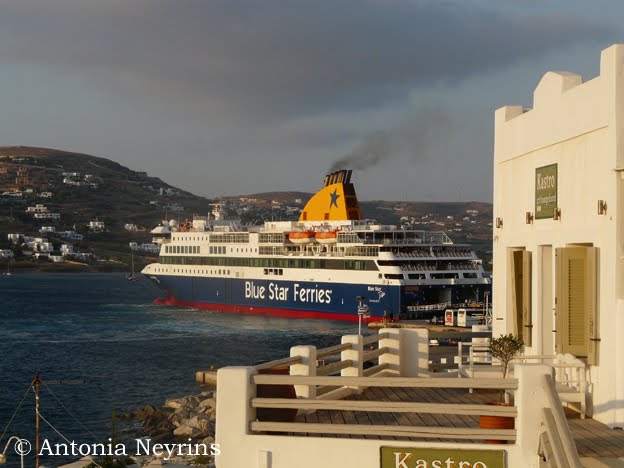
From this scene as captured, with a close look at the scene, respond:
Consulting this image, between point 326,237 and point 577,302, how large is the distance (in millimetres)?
68345

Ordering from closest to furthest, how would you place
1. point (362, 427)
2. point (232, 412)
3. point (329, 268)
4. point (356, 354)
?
point (362, 427), point (232, 412), point (356, 354), point (329, 268)

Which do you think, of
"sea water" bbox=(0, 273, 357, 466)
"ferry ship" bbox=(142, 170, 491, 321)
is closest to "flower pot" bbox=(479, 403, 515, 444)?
"sea water" bbox=(0, 273, 357, 466)

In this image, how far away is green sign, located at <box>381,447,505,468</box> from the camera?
6.66 metres

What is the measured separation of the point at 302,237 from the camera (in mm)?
79188

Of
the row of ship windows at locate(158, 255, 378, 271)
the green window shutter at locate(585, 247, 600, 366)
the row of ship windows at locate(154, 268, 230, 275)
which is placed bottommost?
the green window shutter at locate(585, 247, 600, 366)

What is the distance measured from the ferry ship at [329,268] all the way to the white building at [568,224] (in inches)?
2205

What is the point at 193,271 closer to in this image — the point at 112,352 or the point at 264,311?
the point at 264,311

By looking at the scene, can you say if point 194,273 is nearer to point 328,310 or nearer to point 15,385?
point 328,310

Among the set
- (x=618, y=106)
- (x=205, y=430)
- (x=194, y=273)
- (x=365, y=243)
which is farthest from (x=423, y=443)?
(x=194, y=273)

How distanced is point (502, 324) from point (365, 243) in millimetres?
61126

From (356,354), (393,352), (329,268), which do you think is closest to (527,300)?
(393,352)

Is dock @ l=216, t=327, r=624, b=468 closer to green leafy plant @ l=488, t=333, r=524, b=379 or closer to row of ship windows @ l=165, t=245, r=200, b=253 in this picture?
green leafy plant @ l=488, t=333, r=524, b=379

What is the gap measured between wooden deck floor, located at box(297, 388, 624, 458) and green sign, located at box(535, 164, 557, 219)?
223 centimetres

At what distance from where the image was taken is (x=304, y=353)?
29.0 feet
